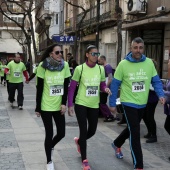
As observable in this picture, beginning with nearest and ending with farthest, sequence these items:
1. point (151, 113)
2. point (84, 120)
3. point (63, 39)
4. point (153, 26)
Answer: point (84, 120) → point (151, 113) → point (153, 26) → point (63, 39)

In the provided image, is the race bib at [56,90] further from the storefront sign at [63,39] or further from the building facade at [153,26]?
the storefront sign at [63,39]

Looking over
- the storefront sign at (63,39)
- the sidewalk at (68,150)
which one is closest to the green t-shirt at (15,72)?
the sidewalk at (68,150)

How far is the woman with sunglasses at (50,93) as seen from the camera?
5.01 m

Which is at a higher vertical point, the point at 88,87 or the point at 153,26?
the point at 153,26

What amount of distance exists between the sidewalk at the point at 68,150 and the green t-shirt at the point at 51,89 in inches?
38.8

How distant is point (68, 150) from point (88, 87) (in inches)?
62.1

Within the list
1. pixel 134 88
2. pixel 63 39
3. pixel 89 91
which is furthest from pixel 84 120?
pixel 63 39

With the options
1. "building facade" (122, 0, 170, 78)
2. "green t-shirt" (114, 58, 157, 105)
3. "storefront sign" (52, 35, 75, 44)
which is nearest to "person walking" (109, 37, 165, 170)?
"green t-shirt" (114, 58, 157, 105)

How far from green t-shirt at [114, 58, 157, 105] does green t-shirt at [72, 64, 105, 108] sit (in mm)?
412

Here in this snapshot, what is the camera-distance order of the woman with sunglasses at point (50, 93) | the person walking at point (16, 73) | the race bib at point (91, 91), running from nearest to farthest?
the woman with sunglasses at point (50, 93), the race bib at point (91, 91), the person walking at point (16, 73)

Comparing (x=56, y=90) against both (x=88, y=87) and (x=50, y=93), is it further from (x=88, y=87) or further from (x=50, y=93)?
(x=88, y=87)

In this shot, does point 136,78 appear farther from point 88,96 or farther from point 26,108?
point 26,108

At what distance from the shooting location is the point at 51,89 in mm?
5051

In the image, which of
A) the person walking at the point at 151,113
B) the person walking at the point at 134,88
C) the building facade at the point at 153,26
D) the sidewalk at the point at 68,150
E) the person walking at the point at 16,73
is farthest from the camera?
the building facade at the point at 153,26
